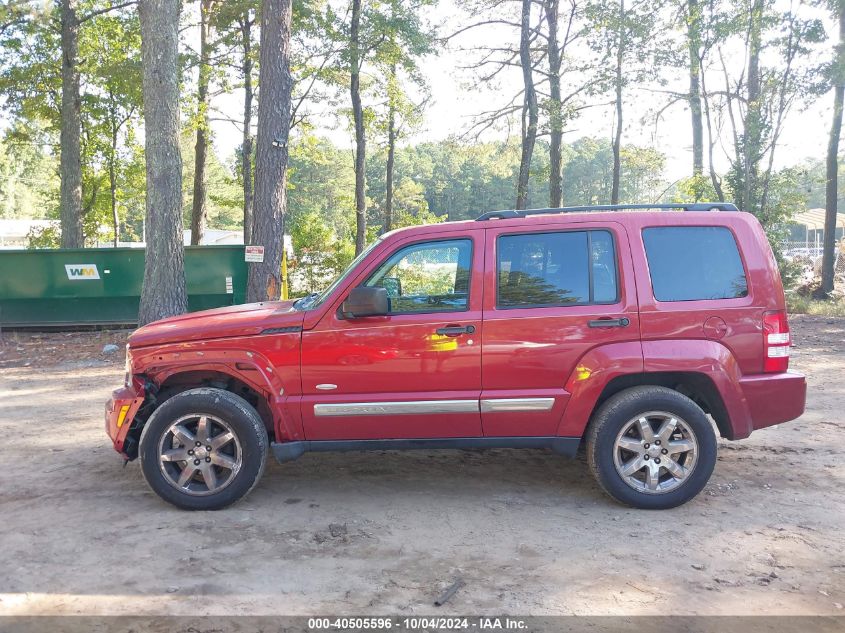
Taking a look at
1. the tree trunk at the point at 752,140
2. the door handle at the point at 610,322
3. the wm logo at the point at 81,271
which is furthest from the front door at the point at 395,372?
the tree trunk at the point at 752,140

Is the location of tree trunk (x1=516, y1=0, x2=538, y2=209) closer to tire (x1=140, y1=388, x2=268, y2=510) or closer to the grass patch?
the grass patch

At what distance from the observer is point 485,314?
14.6ft

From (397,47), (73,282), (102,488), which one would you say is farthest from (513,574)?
(397,47)

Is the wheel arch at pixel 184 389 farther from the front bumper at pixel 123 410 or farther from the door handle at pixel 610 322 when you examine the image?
the door handle at pixel 610 322

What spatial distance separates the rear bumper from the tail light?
72mm

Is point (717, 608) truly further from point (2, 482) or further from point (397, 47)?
point (397, 47)

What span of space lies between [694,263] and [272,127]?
26.0 feet

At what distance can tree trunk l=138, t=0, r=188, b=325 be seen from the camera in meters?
10.5

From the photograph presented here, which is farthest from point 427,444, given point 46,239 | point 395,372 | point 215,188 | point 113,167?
point 215,188

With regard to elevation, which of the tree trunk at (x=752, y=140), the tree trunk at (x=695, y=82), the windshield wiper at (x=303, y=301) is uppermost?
the tree trunk at (x=695, y=82)

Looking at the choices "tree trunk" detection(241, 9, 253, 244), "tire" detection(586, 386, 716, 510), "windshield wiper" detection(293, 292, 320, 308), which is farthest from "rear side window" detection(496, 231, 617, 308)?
"tree trunk" detection(241, 9, 253, 244)

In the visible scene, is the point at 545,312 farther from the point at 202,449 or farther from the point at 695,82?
the point at 695,82

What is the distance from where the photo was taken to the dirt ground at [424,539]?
333 centimetres

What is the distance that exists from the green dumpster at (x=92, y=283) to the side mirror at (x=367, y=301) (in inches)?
398
